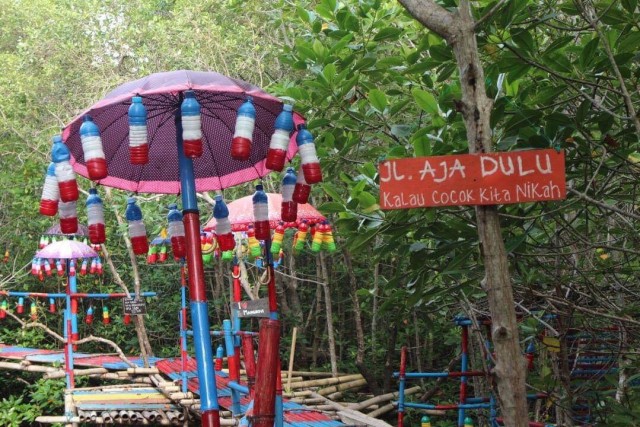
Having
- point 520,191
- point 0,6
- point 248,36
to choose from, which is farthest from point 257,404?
point 0,6

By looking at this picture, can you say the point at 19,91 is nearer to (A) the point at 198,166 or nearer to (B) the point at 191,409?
(B) the point at 191,409

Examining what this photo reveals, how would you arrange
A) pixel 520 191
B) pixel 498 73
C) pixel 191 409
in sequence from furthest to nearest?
pixel 191 409
pixel 498 73
pixel 520 191

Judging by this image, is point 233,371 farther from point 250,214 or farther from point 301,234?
point 301,234

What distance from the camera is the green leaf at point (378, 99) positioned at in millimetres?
2792

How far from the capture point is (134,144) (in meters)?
2.46

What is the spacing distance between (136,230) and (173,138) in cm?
47

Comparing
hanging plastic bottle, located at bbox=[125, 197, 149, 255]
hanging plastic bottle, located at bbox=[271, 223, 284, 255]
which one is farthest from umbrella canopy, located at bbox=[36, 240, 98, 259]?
hanging plastic bottle, located at bbox=[125, 197, 149, 255]

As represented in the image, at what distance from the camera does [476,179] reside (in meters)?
1.88

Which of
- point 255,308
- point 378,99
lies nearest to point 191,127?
point 378,99

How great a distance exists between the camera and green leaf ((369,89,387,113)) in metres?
2.79

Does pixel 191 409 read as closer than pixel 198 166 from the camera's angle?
No

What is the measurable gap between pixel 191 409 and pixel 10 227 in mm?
5249

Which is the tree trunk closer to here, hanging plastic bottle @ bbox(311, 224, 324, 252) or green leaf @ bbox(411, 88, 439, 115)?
green leaf @ bbox(411, 88, 439, 115)

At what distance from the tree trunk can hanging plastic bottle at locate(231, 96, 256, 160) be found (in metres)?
0.74
